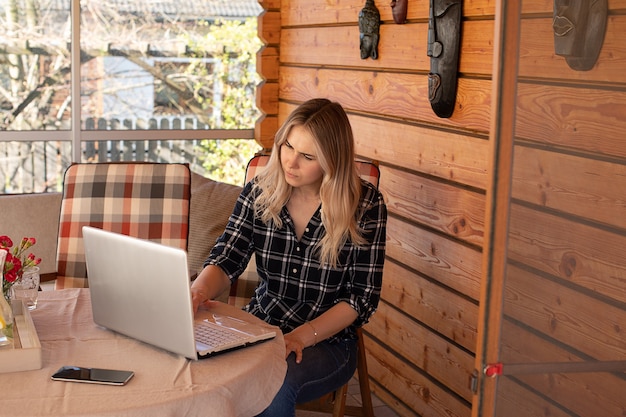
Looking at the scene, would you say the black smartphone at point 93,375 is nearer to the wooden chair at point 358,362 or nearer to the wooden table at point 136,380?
the wooden table at point 136,380

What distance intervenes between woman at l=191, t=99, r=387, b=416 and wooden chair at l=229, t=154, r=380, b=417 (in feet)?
0.47

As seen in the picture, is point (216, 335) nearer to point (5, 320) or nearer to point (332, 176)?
point (5, 320)

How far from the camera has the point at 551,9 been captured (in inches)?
65.4

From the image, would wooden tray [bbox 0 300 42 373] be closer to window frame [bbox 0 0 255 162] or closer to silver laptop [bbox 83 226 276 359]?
silver laptop [bbox 83 226 276 359]

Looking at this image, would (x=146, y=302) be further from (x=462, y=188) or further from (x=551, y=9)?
(x=462, y=188)

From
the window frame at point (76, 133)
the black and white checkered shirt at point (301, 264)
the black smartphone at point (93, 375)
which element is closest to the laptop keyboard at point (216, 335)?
the black smartphone at point (93, 375)

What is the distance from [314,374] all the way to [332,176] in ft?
1.82

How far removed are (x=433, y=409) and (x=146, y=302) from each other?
1.68 metres

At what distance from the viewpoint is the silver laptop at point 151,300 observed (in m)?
1.83

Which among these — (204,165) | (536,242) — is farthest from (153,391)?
(204,165)

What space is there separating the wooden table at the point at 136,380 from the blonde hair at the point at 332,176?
1.68 feet

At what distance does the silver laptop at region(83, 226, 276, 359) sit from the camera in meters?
1.83

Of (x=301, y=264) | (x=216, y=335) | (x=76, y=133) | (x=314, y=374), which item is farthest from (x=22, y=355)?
(x=76, y=133)

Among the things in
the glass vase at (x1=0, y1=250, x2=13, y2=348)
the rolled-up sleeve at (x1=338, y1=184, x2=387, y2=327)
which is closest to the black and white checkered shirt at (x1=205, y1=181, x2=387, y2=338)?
the rolled-up sleeve at (x1=338, y1=184, x2=387, y2=327)
